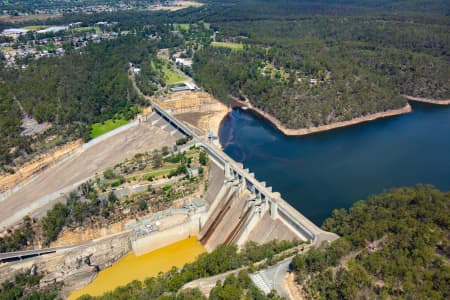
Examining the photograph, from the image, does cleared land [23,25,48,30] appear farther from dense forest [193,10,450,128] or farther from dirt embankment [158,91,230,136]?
dirt embankment [158,91,230,136]

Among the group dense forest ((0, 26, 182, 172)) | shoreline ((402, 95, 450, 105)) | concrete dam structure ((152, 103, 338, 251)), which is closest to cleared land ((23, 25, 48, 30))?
dense forest ((0, 26, 182, 172))

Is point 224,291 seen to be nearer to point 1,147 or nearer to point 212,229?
point 212,229

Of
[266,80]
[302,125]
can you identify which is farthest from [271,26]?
[302,125]

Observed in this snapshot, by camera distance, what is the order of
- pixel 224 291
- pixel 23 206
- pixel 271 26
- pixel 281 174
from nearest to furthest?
pixel 224 291 < pixel 23 206 < pixel 281 174 < pixel 271 26

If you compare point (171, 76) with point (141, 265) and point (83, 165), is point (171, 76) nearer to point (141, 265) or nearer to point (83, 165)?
point (83, 165)

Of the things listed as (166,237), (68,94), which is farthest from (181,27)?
(166,237)
